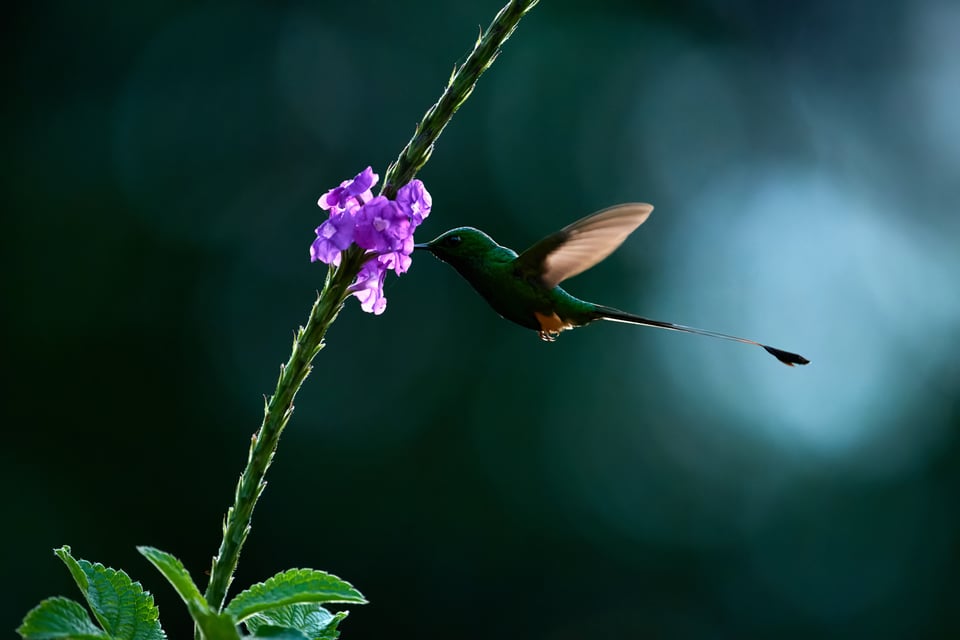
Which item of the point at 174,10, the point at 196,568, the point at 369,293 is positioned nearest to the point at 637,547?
the point at 196,568

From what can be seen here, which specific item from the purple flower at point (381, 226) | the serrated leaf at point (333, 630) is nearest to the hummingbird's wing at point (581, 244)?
the purple flower at point (381, 226)

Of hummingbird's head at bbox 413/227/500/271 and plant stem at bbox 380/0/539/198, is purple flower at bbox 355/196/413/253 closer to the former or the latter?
plant stem at bbox 380/0/539/198

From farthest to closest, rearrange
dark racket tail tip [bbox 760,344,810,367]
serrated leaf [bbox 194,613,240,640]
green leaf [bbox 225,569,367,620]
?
dark racket tail tip [bbox 760,344,810,367], green leaf [bbox 225,569,367,620], serrated leaf [bbox 194,613,240,640]

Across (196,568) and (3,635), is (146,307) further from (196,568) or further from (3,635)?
(3,635)

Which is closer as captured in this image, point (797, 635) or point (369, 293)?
point (369, 293)

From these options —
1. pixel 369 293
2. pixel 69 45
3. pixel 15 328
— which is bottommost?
pixel 369 293

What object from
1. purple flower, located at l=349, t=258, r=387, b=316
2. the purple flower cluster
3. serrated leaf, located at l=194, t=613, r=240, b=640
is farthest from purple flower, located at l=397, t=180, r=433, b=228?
serrated leaf, located at l=194, t=613, r=240, b=640

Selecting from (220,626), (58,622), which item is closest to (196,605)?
(220,626)

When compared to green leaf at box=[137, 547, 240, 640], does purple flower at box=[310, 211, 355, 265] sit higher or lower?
higher
